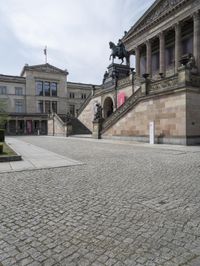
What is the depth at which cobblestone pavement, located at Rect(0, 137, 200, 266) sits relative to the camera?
9.87 ft

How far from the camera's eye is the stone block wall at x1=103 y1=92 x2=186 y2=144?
60.7 ft

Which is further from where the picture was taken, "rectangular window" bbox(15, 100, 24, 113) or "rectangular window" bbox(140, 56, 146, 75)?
"rectangular window" bbox(15, 100, 24, 113)

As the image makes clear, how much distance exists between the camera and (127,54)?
3897cm

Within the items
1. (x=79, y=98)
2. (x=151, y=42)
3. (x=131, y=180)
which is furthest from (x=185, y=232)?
(x=79, y=98)

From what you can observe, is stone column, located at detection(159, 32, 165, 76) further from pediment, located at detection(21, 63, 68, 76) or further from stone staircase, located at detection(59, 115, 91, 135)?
pediment, located at detection(21, 63, 68, 76)

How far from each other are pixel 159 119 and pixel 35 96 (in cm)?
5660

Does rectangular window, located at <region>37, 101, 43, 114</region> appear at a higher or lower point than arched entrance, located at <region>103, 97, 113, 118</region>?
higher

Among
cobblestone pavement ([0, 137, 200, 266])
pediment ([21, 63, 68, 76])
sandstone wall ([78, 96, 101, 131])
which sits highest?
pediment ([21, 63, 68, 76])

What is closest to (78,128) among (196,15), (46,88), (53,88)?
(196,15)

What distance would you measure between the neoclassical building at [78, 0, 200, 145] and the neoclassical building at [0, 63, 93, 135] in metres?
27.8

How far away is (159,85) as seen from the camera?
68.6 feet

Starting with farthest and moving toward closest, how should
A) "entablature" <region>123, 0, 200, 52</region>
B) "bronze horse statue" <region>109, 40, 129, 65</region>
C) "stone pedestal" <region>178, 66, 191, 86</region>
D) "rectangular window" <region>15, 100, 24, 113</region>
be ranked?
"rectangular window" <region>15, 100, 24, 113</region>
"bronze horse statue" <region>109, 40, 129, 65</region>
"entablature" <region>123, 0, 200, 52</region>
"stone pedestal" <region>178, 66, 191, 86</region>

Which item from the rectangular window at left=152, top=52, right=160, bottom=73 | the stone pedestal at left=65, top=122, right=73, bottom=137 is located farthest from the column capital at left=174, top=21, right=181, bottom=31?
the stone pedestal at left=65, top=122, right=73, bottom=137

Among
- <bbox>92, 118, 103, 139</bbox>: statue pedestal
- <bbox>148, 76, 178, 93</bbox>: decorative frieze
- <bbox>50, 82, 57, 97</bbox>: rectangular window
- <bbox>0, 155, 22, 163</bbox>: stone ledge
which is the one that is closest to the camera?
<bbox>0, 155, 22, 163</bbox>: stone ledge
